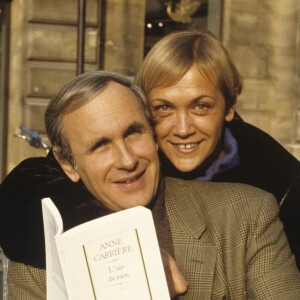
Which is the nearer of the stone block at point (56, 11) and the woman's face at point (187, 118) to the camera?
the woman's face at point (187, 118)

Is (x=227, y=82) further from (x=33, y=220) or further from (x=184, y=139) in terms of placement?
(x=33, y=220)

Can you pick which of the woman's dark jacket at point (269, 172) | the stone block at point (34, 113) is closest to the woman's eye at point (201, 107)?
the woman's dark jacket at point (269, 172)

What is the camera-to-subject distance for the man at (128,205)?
2047mm

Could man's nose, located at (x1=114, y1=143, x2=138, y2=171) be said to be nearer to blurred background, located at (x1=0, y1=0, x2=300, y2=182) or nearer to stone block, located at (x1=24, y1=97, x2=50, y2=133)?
blurred background, located at (x1=0, y1=0, x2=300, y2=182)

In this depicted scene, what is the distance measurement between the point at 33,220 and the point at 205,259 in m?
0.62

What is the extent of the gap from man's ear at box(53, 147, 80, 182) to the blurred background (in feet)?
14.4

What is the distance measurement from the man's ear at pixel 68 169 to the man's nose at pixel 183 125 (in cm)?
49

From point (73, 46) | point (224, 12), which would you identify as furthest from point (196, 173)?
point (224, 12)

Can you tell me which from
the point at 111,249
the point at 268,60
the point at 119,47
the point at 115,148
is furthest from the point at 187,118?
the point at 268,60

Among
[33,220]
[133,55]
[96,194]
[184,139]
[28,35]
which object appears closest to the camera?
[33,220]

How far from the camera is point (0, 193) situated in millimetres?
2193

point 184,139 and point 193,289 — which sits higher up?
point 184,139

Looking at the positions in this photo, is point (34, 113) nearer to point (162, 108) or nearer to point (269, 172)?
point (162, 108)

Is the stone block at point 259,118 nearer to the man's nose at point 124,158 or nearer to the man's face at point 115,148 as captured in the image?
the man's face at point 115,148
